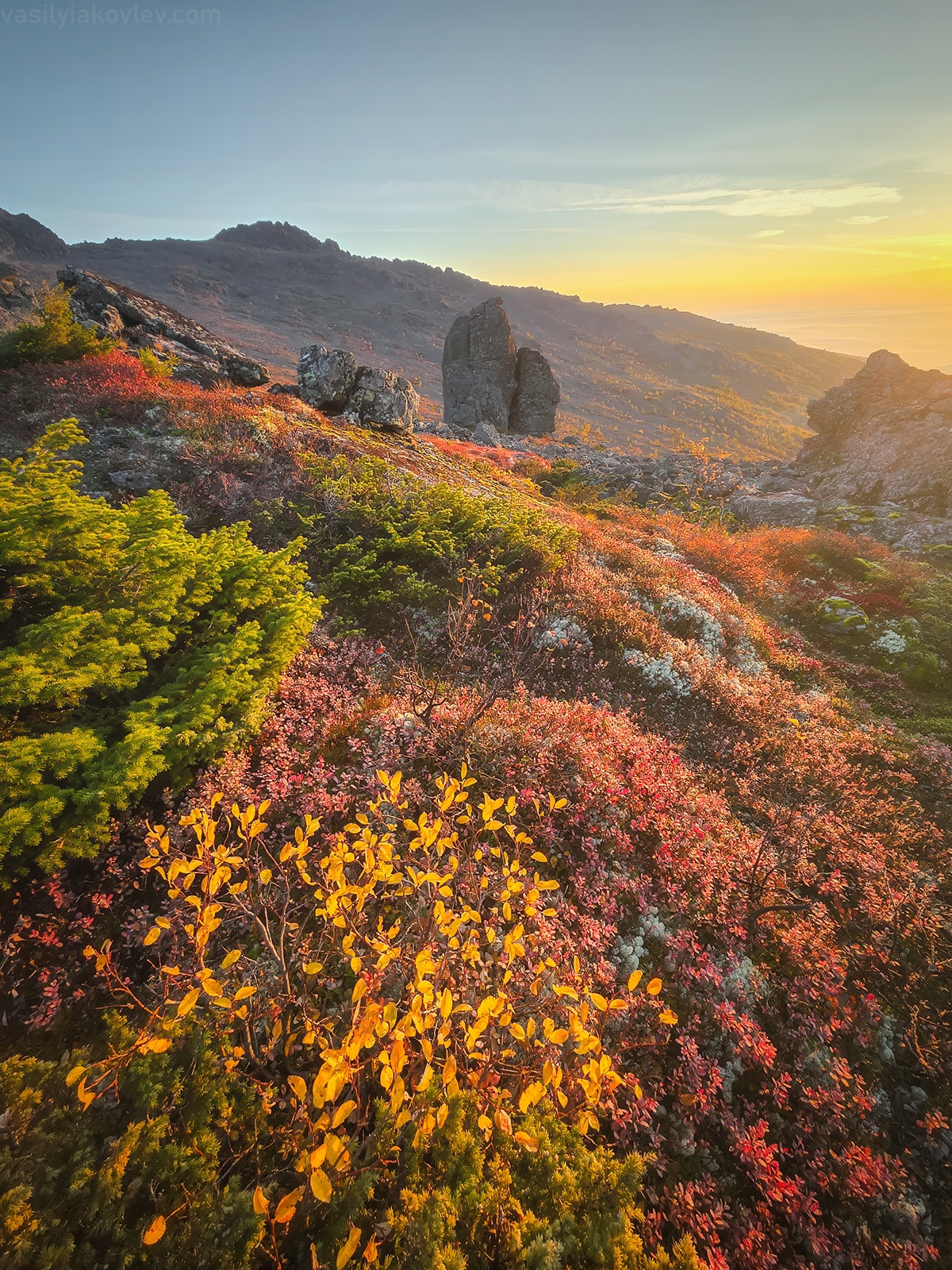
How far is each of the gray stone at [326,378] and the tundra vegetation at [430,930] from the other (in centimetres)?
1107

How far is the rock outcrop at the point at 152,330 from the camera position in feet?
60.4

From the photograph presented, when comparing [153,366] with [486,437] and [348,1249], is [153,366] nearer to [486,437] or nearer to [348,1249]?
[348,1249]

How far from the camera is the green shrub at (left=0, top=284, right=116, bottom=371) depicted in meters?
14.8

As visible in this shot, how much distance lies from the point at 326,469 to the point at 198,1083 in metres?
11.9

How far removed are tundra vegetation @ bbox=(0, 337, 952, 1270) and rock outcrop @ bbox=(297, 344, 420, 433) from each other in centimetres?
1111

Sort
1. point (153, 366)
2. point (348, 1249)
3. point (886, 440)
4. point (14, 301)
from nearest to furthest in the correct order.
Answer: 1. point (348, 1249)
2. point (153, 366)
3. point (14, 301)
4. point (886, 440)

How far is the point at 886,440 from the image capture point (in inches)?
1117

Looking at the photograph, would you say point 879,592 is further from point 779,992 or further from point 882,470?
point 882,470

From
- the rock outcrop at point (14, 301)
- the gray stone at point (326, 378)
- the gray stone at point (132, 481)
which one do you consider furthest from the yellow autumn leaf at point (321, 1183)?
the rock outcrop at point (14, 301)

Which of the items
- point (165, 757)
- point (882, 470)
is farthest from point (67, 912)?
point (882, 470)

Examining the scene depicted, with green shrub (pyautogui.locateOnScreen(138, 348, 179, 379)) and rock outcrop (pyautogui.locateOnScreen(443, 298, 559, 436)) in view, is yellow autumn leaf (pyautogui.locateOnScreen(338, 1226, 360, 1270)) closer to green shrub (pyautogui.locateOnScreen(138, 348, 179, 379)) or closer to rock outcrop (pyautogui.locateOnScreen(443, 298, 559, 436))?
green shrub (pyautogui.locateOnScreen(138, 348, 179, 379))

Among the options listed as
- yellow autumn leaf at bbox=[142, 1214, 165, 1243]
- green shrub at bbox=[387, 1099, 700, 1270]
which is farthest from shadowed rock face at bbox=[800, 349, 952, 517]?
yellow autumn leaf at bbox=[142, 1214, 165, 1243]

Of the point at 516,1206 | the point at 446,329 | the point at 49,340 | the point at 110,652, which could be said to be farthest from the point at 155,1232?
the point at 446,329

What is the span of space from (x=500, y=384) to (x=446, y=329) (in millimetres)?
73385
